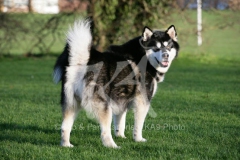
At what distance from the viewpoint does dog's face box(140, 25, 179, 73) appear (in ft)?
21.3

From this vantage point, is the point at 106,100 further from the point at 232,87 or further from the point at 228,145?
the point at 232,87

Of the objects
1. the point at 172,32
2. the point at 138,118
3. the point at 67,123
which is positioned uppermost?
the point at 172,32

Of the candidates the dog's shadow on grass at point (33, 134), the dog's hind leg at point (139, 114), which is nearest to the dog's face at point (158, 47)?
the dog's hind leg at point (139, 114)

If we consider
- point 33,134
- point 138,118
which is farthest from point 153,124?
point 33,134

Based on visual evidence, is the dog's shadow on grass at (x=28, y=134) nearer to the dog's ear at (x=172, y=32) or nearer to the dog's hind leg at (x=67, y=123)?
the dog's hind leg at (x=67, y=123)

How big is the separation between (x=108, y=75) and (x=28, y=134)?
61.7 inches

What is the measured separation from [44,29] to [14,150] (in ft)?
48.0

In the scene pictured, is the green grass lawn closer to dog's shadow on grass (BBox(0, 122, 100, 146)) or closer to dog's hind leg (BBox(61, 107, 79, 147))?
dog's shadow on grass (BBox(0, 122, 100, 146))

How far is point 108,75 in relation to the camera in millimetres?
5910

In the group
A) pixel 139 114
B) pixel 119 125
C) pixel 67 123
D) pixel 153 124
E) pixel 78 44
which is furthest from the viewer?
pixel 153 124

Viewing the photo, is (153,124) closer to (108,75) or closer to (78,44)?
(108,75)

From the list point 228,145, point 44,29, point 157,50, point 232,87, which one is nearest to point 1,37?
point 44,29

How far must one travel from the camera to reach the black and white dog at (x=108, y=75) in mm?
5691

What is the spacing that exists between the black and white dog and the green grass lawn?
39 centimetres
